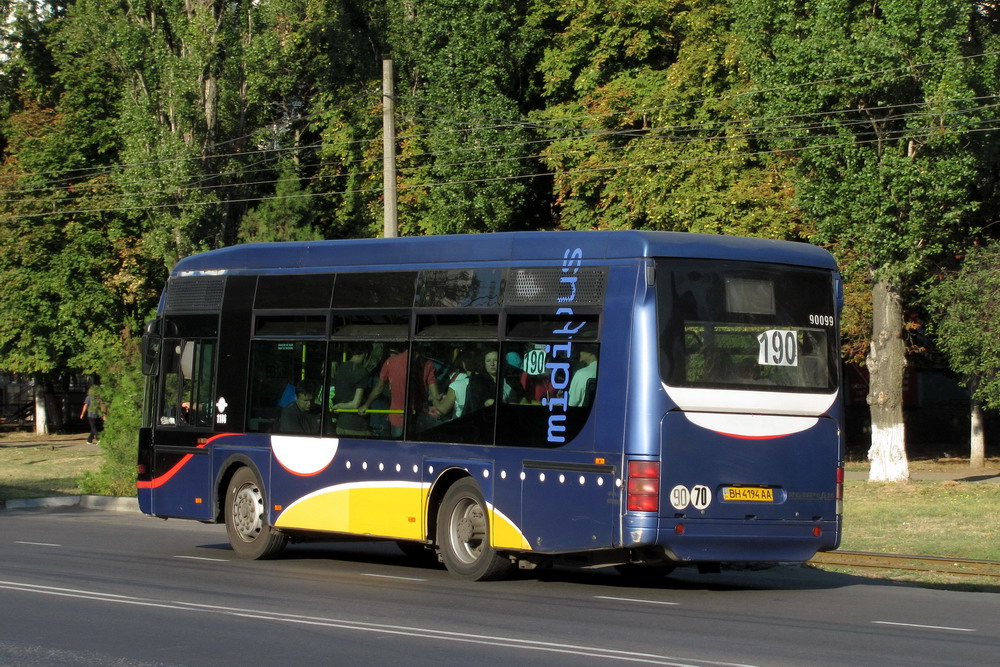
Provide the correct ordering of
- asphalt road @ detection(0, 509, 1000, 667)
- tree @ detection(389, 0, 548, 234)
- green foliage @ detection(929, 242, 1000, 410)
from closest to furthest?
asphalt road @ detection(0, 509, 1000, 667)
green foliage @ detection(929, 242, 1000, 410)
tree @ detection(389, 0, 548, 234)

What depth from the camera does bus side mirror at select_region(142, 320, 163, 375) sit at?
54.5ft

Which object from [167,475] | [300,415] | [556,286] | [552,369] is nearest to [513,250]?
[556,286]

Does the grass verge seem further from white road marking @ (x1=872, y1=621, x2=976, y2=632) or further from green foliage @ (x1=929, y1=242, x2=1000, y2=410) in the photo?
white road marking @ (x1=872, y1=621, x2=976, y2=632)

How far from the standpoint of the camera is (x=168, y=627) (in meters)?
10.1

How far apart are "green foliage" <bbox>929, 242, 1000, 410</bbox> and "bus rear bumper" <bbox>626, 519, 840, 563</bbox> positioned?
1586cm

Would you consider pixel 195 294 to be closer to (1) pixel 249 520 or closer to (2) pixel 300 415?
(2) pixel 300 415

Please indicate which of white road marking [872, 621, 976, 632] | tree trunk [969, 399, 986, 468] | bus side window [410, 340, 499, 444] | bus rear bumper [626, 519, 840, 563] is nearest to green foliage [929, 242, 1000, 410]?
tree trunk [969, 399, 986, 468]

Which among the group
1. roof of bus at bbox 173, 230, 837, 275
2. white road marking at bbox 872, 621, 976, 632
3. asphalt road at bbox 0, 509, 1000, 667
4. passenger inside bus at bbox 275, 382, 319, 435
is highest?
roof of bus at bbox 173, 230, 837, 275

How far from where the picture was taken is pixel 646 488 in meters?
11.6

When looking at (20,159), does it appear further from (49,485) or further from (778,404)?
(778,404)

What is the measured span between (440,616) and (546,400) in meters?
2.45

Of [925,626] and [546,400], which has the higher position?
[546,400]

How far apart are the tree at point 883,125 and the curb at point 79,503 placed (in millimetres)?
14459

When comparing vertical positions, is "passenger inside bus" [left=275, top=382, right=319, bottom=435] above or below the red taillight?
above
